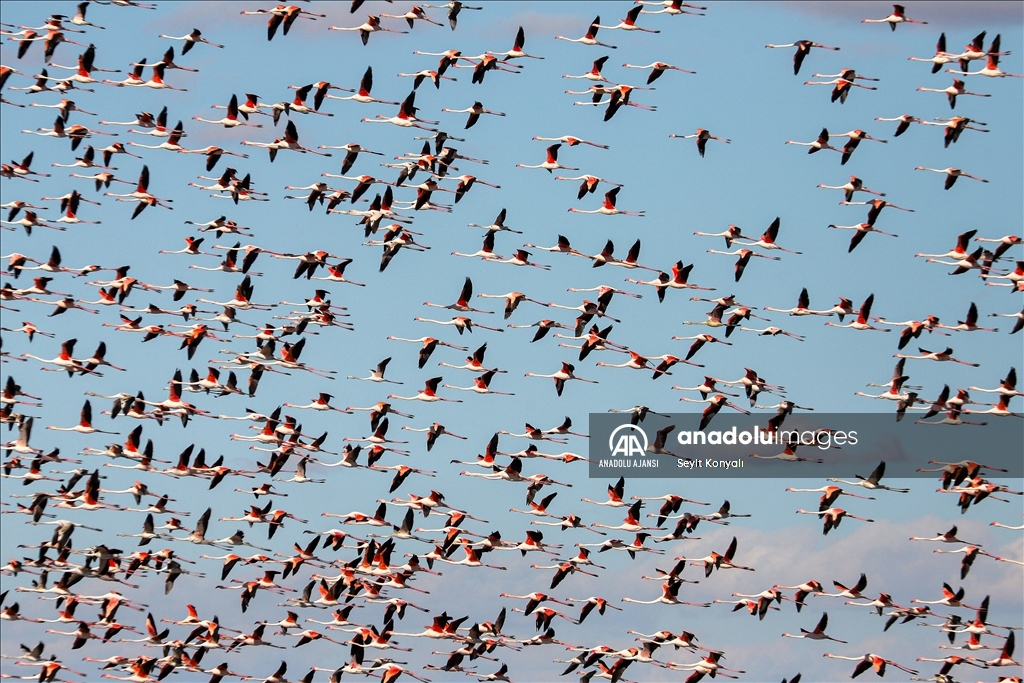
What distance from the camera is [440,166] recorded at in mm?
87750

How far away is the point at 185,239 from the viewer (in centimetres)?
8962

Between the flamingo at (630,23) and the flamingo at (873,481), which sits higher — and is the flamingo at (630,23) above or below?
above

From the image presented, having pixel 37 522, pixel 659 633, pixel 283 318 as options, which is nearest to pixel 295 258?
pixel 283 318

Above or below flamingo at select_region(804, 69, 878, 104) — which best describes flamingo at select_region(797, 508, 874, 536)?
below

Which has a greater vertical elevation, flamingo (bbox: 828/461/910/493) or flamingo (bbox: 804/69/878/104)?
flamingo (bbox: 804/69/878/104)

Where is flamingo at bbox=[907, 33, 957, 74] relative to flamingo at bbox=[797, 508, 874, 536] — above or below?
above

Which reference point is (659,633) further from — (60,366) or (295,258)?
(60,366)

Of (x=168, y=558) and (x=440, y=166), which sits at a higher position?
(x=440, y=166)

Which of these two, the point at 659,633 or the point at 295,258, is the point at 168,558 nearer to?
the point at 295,258

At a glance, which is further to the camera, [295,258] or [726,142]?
[295,258]

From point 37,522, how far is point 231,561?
8.93 metres

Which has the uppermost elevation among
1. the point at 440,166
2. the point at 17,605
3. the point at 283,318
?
the point at 440,166

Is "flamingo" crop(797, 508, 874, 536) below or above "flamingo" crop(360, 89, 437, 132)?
below

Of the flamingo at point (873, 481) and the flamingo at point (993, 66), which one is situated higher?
the flamingo at point (993, 66)
